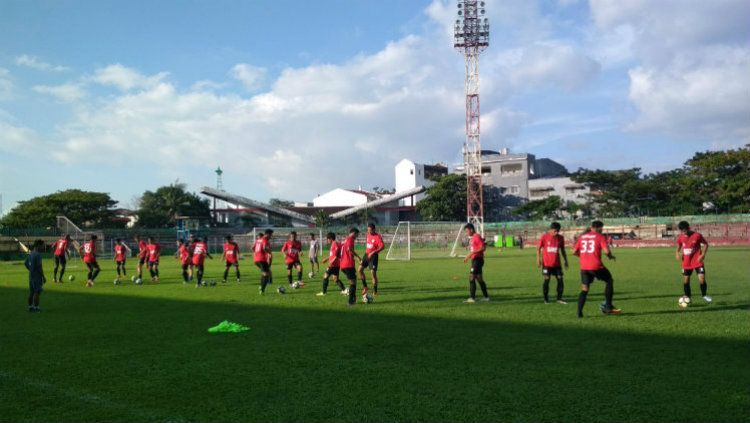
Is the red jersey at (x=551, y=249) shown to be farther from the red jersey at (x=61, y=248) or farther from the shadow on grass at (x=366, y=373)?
the red jersey at (x=61, y=248)

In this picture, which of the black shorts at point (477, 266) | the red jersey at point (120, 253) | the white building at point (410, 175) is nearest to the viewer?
the black shorts at point (477, 266)

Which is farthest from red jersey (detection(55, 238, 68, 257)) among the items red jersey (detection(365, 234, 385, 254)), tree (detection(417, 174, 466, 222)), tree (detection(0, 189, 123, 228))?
tree (detection(417, 174, 466, 222))

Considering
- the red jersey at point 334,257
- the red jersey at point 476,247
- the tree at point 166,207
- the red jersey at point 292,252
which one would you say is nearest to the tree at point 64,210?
the tree at point 166,207

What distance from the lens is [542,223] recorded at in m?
64.2

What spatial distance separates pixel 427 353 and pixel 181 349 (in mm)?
3920

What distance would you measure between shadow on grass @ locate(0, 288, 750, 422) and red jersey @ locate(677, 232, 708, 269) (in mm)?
3570

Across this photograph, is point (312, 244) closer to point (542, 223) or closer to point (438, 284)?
point (438, 284)

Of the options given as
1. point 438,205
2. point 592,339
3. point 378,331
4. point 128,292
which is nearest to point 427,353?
point 378,331

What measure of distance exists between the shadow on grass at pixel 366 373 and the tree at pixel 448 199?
213ft

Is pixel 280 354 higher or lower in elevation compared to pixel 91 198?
lower

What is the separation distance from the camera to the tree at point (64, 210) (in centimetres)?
6650

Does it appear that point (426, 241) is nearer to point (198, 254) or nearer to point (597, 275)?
point (198, 254)

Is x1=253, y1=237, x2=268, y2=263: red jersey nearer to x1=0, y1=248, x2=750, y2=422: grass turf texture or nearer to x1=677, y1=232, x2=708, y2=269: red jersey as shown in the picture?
x1=0, y1=248, x2=750, y2=422: grass turf texture

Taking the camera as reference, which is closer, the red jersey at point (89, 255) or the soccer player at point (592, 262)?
the soccer player at point (592, 262)
